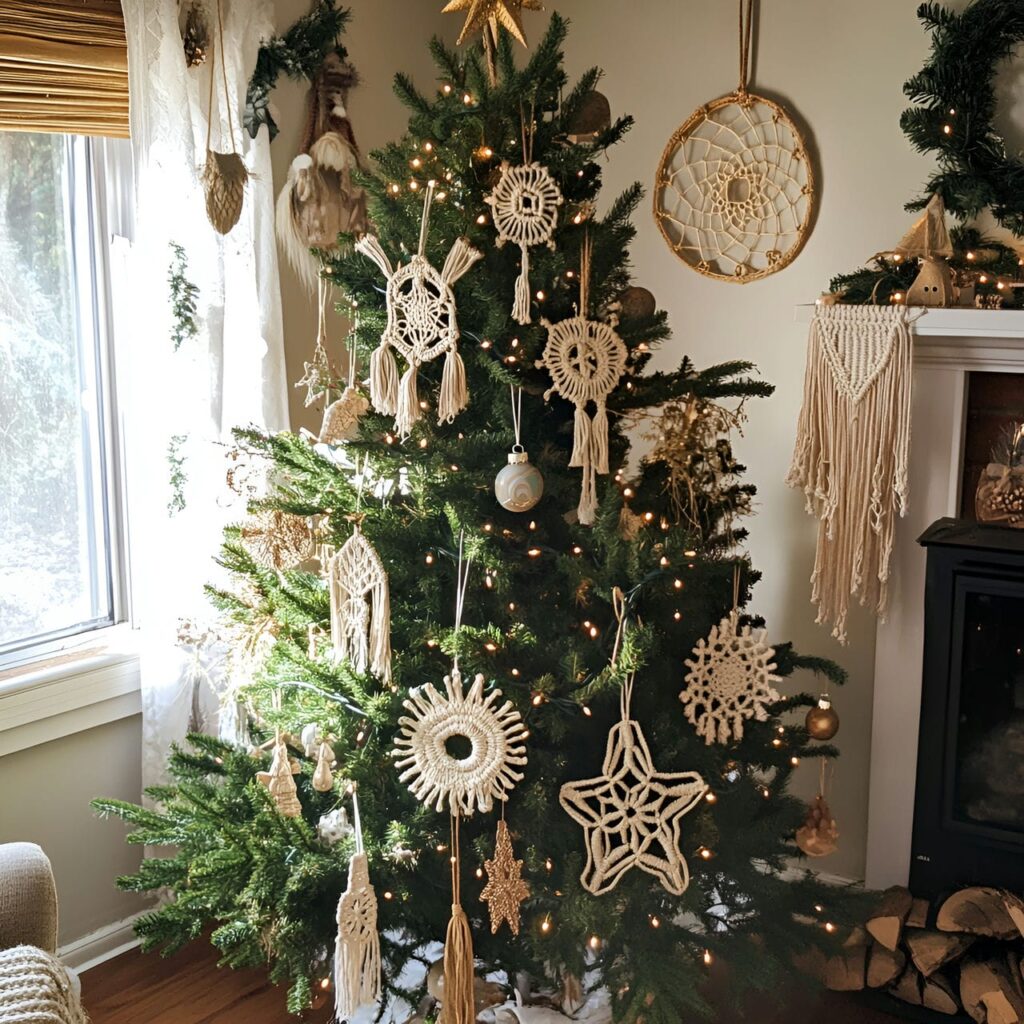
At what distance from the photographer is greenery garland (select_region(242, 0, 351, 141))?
2.40m

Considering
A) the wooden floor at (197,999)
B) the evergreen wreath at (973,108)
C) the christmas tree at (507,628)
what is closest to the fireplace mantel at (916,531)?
the evergreen wreath at (973,108)

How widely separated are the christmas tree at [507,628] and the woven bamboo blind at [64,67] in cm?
69

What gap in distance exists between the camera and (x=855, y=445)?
2.42 m

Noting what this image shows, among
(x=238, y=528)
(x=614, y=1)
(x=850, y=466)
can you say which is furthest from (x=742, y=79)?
(x=238, y=528)

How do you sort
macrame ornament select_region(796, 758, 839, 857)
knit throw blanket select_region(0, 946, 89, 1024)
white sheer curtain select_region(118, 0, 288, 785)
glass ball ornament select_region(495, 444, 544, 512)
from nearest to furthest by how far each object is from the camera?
knit throw blanket select_region(0, 946, 89, 1024), glass ball ornament select_region(495, 444, 544, 512), macrame ornament select_region(796, 758, 839, 857), white sheer curtain select_region(118, 0, 288, 785)

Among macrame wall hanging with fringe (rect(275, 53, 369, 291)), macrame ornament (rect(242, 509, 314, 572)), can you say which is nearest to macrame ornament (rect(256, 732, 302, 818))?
macrame ornament (rect(242, 509, 314, 572))

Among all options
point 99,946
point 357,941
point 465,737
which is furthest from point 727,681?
point 99,946

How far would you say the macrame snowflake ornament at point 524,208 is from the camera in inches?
64.4

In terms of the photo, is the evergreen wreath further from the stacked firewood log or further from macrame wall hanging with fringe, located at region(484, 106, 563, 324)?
the stacked firewood log

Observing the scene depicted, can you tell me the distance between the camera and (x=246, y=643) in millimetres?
1963

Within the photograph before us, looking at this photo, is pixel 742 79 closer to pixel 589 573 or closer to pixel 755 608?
pixel 755 608

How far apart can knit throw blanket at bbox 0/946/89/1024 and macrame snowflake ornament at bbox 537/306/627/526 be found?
0.90 metres

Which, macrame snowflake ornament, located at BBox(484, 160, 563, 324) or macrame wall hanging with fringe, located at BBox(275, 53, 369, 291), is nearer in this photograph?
macrame snowflake ornament, located at BBox(484, 160, 563, 324)

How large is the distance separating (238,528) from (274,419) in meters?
0.59
